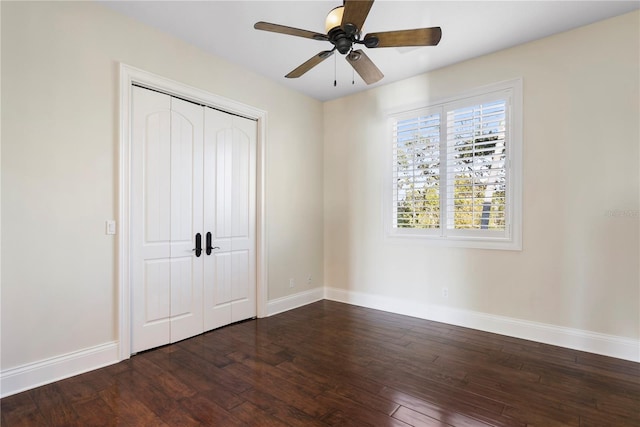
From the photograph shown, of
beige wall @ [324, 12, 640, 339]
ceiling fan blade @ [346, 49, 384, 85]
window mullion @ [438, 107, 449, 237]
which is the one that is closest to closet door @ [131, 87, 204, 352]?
ceiling fan blade @ [346, 49, 384, 85]

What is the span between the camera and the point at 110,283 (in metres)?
2.85

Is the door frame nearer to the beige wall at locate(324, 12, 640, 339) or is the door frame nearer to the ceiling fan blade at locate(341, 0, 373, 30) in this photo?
the ceiling fan blade at locate(341, 0, 373, 30)

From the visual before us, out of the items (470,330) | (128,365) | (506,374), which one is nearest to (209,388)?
(128,365)

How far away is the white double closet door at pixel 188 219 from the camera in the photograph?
122 inches

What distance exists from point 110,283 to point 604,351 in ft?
14.8

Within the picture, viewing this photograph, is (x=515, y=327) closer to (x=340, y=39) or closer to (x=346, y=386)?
(x=346, y=386)

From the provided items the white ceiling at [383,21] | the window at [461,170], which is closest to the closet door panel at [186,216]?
the white ceiling at [383,21]

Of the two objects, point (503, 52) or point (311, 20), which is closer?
point (311, 20)

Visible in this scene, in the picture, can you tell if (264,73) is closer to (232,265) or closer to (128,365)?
(232,265)

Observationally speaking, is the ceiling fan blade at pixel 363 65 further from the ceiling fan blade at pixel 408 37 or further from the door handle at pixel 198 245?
the door handle at pixel 198 245

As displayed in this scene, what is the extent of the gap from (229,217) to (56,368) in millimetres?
2043

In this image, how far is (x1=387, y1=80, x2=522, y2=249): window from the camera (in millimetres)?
3504

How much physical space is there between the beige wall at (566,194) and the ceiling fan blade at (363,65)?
1.54 m

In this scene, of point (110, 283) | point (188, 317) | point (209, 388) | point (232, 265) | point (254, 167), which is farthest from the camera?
point (254, 167)
